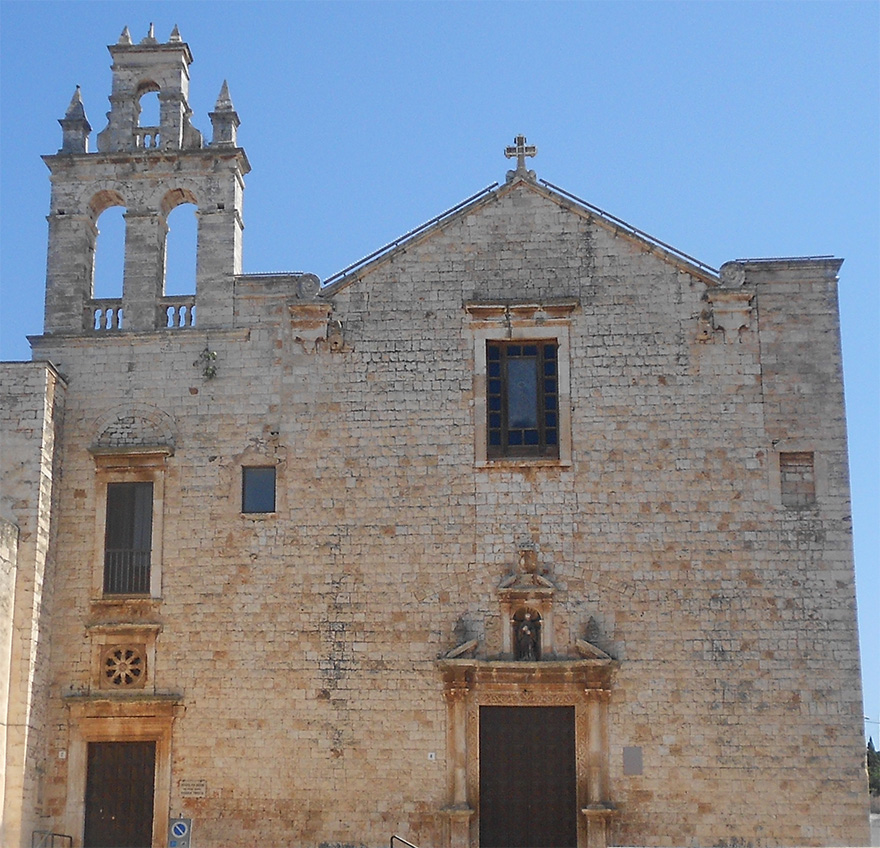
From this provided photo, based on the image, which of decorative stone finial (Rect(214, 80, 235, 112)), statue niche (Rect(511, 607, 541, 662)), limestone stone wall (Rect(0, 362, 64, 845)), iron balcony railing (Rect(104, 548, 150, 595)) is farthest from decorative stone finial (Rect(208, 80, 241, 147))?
statue niche (Rect(511, 607, 541, 662))

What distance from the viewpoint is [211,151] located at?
69.0 ft

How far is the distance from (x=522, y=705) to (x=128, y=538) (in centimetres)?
600

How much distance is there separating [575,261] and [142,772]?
9316mm

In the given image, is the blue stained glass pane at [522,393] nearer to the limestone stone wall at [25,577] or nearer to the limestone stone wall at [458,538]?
the limestone stone wall at [458,538]

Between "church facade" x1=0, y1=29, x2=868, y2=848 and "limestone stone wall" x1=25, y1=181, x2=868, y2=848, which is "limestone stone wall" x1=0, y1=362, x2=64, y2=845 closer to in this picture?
"church facade" x1=0, y1=29, x2=868, y2=848

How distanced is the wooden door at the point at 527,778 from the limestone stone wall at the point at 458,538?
41 centimetres

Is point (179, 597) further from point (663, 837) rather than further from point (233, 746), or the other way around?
point (663, 837)

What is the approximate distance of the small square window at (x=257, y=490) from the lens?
19.9m

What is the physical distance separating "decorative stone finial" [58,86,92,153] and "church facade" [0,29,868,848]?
1280 millimetres

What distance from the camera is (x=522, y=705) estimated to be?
742 inches

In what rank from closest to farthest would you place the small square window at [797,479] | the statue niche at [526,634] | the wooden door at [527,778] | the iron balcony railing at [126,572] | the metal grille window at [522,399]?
the wooden door at [527,778] < the statue niche at [526,634] < the small square window at [797,479] < the iron balcony railing at [126,572] < the metal grille window at [522,399]

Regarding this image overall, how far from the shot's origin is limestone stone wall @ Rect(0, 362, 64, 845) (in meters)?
18.3

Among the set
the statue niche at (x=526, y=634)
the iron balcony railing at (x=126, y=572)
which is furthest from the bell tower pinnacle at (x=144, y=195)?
the statue niche at (x=526, y=634)

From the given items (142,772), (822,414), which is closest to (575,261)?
(822,414)
